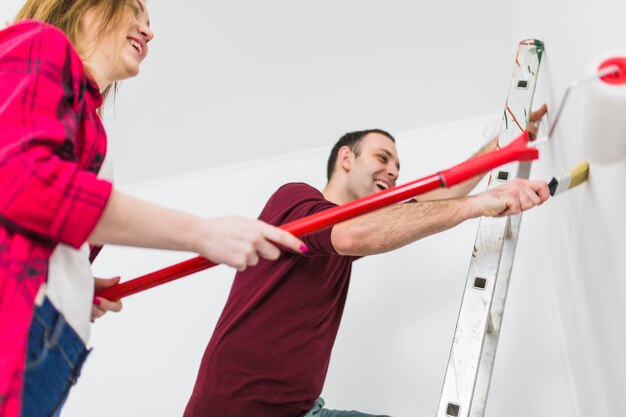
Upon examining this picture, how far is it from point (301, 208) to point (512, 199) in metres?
0.42

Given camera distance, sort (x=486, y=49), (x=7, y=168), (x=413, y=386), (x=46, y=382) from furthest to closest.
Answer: (x=486, y=49)
(x=413, y=386)
(x=46, y=382)
(x=7, y=168)

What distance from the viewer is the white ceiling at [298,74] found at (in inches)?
68.0

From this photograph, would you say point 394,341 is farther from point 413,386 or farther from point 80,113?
point 80,113

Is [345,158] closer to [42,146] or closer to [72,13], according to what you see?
[72,13]

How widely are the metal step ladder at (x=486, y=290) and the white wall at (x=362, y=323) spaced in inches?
13.8

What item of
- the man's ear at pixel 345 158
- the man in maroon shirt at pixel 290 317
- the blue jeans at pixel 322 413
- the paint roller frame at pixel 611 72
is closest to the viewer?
the paint roller frame at pixel 611 72

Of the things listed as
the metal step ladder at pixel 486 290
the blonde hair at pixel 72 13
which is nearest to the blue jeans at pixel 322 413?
the metal step ladder at pixel 486 290

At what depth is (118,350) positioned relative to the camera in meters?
1.96

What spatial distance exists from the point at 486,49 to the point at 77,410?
1.55 metres

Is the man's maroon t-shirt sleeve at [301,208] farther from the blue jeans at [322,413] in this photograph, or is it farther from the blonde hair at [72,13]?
the blonde hair at [72,13]

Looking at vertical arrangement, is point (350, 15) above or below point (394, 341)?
above

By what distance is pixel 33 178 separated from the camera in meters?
0.63

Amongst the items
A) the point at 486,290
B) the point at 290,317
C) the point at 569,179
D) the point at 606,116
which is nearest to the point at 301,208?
the point at 290,317

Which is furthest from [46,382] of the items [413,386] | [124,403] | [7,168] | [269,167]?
[269,167]
